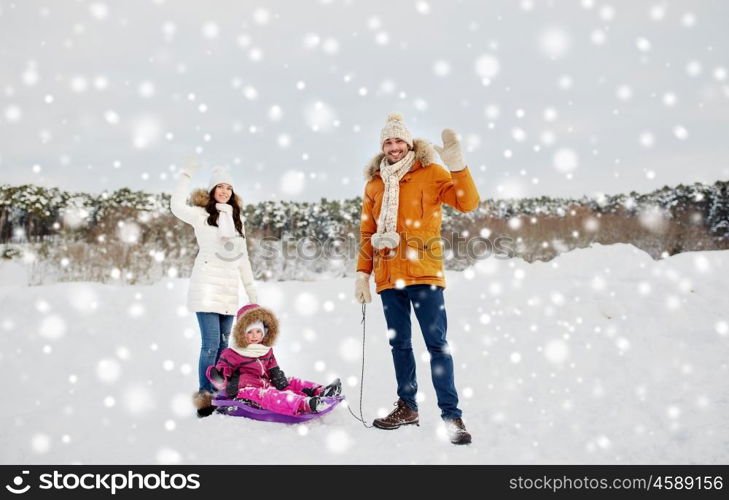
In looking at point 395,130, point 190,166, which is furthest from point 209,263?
point 395,130

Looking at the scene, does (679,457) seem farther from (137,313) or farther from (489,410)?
(137,313)

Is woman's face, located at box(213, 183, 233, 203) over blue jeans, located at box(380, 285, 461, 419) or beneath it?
over

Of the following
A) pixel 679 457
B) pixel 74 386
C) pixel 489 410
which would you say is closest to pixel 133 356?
pixel 74 386

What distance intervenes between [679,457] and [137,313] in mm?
6481

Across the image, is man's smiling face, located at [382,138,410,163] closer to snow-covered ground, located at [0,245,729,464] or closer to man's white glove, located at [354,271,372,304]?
man's white glove, located at [354,271,372,304]

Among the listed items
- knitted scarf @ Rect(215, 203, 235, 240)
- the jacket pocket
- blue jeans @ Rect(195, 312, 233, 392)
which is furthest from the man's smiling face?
blue jeans @ Rect(195, 312, 233, 392)

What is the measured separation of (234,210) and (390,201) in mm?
1558

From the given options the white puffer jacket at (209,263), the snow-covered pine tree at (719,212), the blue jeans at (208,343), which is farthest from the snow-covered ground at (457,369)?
the snow-covered pine tree at (719,212)

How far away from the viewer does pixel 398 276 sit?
12.1ft

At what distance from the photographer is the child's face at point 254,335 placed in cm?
421

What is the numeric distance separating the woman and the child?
139 millimetres

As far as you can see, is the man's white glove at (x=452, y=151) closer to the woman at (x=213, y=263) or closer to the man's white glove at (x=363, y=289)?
the man's white glove at (x=363, y=289)

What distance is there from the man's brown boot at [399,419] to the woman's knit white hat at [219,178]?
2.43 meters

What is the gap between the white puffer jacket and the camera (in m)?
4.18
